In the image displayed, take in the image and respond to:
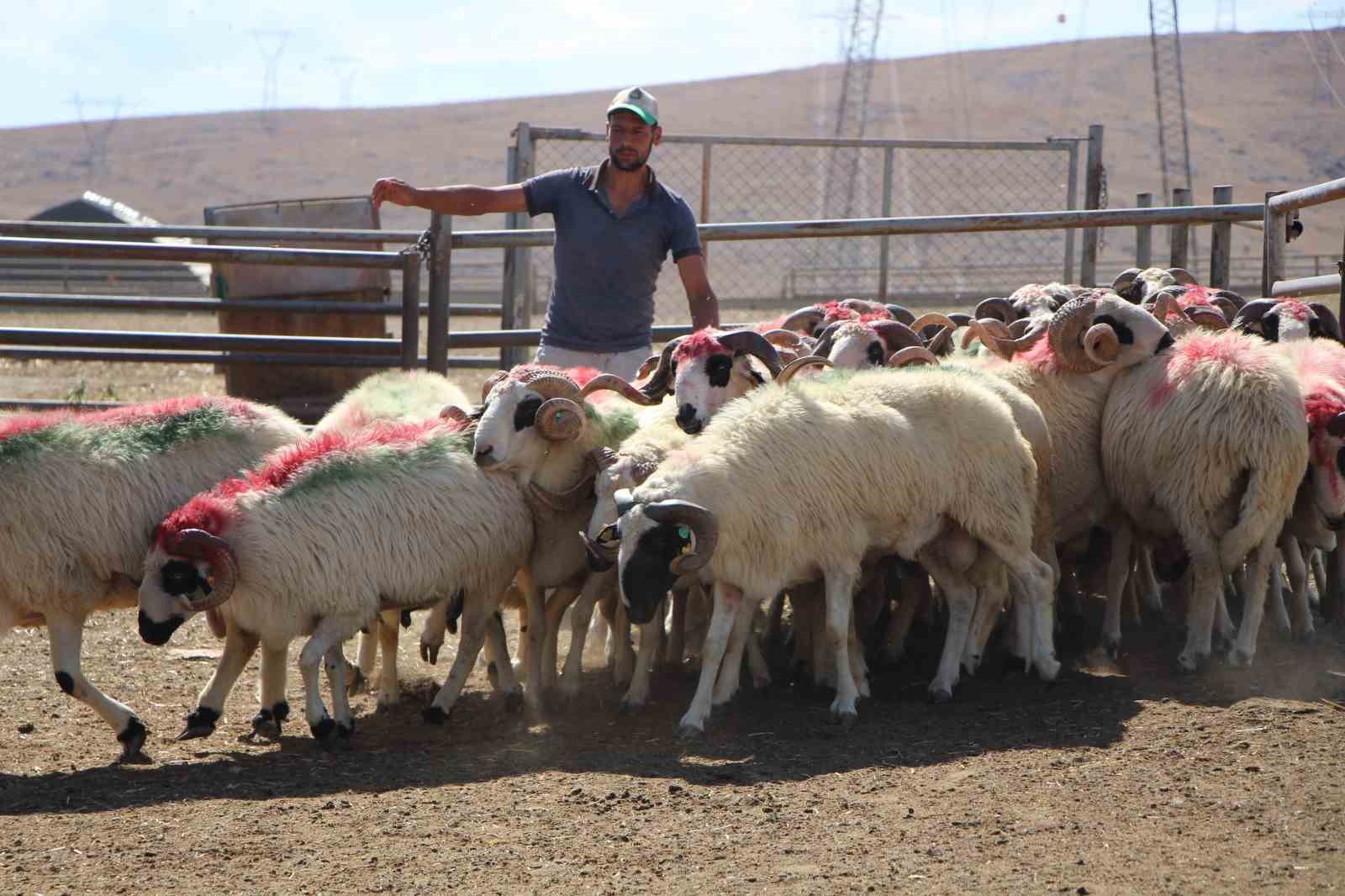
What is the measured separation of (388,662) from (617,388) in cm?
189

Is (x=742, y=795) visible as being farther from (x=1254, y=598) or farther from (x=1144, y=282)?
(x=1144, y=282)

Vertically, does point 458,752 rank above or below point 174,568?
below

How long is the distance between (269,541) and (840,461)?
2.67m

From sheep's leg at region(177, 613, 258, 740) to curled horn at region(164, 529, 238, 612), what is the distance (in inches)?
19.1

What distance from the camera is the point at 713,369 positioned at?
25.1 ft

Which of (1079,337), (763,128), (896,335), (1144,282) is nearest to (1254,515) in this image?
(1079,337)

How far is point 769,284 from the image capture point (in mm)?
39094

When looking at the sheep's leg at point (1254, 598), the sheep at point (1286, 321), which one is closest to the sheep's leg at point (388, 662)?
the sheep's leg at point (1254, 598)

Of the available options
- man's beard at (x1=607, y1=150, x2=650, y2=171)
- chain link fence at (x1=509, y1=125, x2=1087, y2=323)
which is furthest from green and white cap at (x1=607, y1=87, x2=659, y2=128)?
chain link fence at (x1=509, y1=125, x2=1087, y2=323)

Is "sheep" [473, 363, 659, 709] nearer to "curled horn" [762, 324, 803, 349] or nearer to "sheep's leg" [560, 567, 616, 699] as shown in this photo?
"sheep's leg" [560, 567, 616, 699]

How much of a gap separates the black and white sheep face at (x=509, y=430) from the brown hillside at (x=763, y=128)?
42912mm

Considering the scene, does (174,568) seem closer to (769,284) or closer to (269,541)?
(269,541)

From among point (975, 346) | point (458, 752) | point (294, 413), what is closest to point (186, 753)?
point (458, 752)

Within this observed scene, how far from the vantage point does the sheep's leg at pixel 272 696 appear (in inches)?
274
